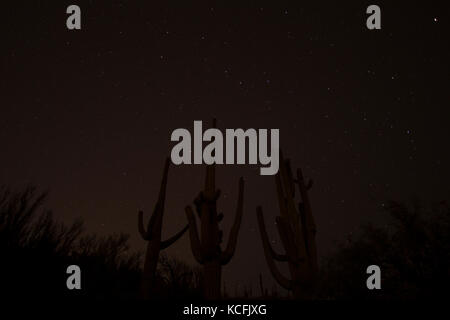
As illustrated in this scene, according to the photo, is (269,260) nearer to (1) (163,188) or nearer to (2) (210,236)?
(2) (210,236)

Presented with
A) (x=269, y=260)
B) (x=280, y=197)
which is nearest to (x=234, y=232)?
(x=269, y=260)

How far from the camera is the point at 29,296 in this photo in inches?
112

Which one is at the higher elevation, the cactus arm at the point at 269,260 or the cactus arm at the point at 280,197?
the cactus arm at the point at 280,197

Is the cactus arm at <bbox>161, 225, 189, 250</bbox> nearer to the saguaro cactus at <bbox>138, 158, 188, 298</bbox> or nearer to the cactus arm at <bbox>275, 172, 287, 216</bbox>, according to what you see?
the saguaro cactus at <bbox>138, 158, 188, 298</bbox>

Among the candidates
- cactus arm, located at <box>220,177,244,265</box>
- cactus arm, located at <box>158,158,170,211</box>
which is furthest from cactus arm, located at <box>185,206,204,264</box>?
cactus arm, located at <box>158,158,170,211</box>

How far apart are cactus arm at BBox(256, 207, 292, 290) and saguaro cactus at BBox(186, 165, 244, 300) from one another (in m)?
0.53

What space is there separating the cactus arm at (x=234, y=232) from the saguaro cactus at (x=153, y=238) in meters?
0.95

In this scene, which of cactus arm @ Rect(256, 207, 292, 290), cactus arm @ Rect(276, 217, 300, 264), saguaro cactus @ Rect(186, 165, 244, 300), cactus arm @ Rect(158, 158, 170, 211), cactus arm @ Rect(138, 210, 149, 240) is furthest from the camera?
cactus arm @ Rect(158, 158, 170, 211)

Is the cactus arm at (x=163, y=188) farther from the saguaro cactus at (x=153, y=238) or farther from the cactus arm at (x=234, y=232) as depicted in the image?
the cactus arm at (x=234, y=232)

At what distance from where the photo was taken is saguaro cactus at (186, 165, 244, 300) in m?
7.39

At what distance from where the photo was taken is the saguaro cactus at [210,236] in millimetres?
7391

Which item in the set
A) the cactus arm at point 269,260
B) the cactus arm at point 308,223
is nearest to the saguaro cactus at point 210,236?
the cactus arm at point 269,260

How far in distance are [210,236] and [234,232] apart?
1.55 feet
